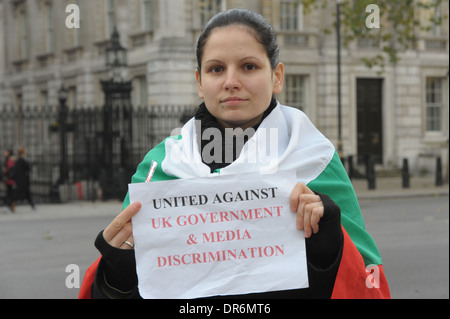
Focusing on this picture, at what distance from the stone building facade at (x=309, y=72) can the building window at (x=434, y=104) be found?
44mm

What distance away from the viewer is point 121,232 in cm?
200

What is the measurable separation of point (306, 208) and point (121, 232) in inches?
A: 22.8

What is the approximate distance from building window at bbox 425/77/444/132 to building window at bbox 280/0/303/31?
21.4ft

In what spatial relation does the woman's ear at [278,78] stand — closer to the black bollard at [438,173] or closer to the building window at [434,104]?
the black bollard at [438,173]

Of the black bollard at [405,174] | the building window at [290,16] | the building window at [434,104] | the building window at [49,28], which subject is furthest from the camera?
the building window at [49,28]

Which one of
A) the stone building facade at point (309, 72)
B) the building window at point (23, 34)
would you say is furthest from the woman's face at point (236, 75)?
the building window at point (23, 34)

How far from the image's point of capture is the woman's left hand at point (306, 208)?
1.89 m

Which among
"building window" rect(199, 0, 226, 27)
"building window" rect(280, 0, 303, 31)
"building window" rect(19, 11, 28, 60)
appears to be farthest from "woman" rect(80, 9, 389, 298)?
"building window" rect(19, 11, 28, 60)

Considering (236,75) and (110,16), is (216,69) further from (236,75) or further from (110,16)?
(110,16)

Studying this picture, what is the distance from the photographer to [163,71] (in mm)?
22828

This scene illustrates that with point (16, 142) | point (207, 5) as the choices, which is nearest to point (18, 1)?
point (16, 142)

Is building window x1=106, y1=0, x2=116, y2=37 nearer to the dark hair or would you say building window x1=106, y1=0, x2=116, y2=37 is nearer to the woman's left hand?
the dark hair

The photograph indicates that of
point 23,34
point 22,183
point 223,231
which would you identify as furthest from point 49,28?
point 223,231
